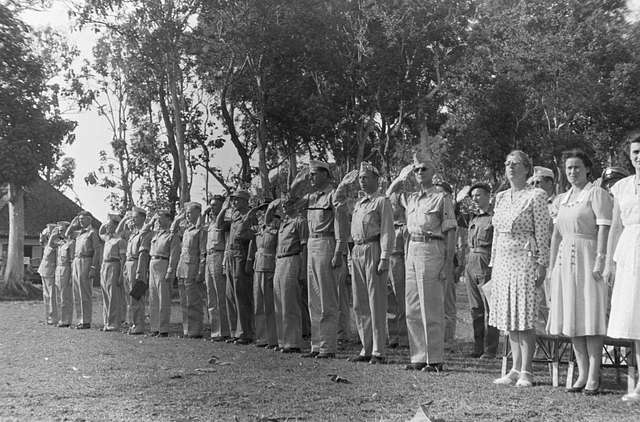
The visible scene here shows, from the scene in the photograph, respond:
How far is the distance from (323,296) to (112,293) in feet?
20.0

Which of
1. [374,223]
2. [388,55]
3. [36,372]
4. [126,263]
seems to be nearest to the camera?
[36,372]

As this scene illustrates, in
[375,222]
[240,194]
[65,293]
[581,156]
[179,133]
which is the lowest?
[65,293]

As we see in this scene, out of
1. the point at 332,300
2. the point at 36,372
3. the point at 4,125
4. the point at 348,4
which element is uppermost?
the point at 348,4

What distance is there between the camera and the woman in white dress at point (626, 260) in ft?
19.7

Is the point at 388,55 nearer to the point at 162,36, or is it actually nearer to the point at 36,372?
the point at 162,36

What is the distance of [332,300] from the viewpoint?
31.4ft

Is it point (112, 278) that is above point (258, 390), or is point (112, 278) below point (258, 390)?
above

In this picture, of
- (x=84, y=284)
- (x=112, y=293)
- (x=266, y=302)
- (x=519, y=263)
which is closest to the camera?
(x=519, y=263)

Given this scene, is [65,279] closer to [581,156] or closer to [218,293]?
[218,293]

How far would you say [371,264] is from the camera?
8.96 meters

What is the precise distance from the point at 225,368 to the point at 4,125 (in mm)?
15781

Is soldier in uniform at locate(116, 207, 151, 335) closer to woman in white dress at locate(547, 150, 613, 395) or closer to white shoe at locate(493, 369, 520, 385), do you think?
white shoe at locate(493, 369, 520, 385)

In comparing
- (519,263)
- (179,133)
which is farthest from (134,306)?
(179,133)

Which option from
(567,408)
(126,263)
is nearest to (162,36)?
(126,263)
